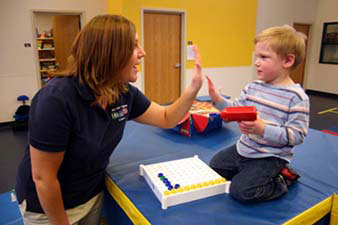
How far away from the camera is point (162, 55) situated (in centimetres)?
521

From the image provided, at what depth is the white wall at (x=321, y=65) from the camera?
22.8 feet

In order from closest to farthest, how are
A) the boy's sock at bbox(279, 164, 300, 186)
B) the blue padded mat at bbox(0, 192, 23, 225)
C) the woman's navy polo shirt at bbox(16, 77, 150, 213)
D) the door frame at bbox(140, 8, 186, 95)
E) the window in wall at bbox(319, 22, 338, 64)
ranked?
the woman's navy polo shirt at bbox(16, 77, 150, 213) → the boy's sock at bbox(279, 164, 300, 186) → the blue padded mat at bbox(0, 192, 23, 225) → the door frame at bbox(140, 8, 186, 95) → the window in wall at bbox(319, 22, 338, 64)

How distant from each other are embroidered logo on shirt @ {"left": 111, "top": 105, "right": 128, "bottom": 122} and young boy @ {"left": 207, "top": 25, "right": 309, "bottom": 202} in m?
0.51

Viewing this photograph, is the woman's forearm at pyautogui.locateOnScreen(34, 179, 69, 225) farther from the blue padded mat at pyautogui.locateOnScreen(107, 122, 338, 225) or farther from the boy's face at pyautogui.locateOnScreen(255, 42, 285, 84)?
the boy's face at pyautogui.locateOnScreen(255, 42, 285, 84)

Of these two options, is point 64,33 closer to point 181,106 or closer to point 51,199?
point 181,106

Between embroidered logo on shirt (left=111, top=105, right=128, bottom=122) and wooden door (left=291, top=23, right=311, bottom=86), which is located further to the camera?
wooden door (left=291, top=23, right=311, bottom=86)

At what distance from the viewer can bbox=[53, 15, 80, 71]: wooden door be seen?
5139 mm

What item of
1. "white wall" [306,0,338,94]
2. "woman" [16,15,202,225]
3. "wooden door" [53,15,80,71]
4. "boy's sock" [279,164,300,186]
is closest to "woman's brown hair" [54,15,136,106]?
"woman" [16,15,202,225]

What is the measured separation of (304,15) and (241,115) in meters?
7.21

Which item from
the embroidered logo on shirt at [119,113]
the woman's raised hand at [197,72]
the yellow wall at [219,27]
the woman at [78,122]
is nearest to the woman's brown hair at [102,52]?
the woman at [78,122]

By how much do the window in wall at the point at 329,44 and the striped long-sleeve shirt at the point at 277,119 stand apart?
22.6 feet

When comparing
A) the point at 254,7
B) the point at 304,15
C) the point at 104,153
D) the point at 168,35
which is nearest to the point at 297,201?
the point at 104,153

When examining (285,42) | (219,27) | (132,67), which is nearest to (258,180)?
(285,42)

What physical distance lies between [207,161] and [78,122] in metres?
0.89
